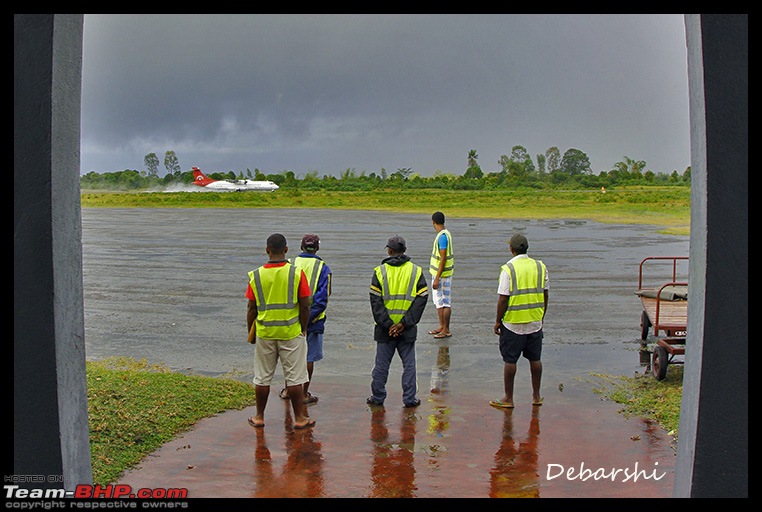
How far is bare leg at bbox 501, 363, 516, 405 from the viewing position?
8531mm

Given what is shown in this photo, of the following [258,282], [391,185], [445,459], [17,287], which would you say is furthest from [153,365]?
[391,185]

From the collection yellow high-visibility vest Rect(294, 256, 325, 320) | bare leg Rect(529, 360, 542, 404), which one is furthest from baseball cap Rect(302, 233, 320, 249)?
bare leg Rect(529, 360, 542, 404)

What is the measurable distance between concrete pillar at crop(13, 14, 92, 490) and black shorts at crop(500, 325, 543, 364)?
529 centimetres

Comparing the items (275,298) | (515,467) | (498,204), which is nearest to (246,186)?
(498,204)

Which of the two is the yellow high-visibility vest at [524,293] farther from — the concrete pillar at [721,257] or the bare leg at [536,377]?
the concrete pillar at [721,257]

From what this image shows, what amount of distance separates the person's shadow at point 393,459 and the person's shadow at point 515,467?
2.48 feet

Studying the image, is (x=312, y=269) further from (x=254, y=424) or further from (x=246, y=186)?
(x=246, y=186)

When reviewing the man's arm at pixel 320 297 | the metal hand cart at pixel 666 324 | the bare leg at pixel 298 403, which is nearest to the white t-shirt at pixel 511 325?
the metal hand cart at pixel 666 324

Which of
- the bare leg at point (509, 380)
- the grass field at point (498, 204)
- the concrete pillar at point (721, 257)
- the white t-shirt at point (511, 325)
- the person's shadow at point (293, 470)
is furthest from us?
the grass field at point (498, 204)

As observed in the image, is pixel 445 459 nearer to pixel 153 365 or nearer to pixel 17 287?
pixel 17 287

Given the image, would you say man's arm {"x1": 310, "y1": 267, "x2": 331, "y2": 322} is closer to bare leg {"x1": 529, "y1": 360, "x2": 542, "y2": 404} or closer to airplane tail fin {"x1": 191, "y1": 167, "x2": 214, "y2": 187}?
bare leg {"x1": 529, "y1": 360, "x2": 542, "y2": 404}

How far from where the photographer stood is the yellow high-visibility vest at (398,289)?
854 centimetres

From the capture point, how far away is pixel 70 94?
179 inches
